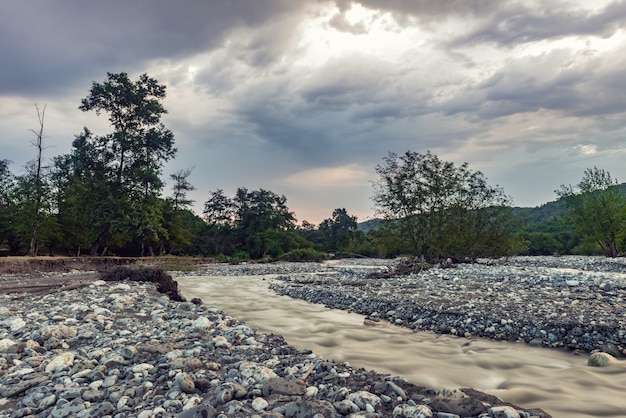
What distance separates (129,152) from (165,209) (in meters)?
9.89

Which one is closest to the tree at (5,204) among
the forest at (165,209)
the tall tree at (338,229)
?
the forest at (165,209)

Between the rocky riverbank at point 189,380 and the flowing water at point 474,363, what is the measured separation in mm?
667

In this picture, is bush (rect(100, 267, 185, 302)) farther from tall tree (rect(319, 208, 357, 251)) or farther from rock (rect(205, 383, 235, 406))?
tall tree (rect(319, 208, 357, 251))

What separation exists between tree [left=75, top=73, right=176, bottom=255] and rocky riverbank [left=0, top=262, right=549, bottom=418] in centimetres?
2407

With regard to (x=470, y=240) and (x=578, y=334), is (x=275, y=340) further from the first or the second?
(x=470, y=240)

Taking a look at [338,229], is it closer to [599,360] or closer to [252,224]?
[252,224]

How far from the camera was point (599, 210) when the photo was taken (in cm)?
3183

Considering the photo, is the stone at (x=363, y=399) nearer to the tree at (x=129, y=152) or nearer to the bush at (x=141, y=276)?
the bush at (x=141, y=276)

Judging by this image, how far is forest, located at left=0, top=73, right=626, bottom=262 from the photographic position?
21.8 metres

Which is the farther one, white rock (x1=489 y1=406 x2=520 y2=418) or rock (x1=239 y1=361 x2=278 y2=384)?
rock (x1=239 y1=361 x2=278 y2=384)

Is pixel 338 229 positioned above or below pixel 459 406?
above

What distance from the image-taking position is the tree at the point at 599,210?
3108cm

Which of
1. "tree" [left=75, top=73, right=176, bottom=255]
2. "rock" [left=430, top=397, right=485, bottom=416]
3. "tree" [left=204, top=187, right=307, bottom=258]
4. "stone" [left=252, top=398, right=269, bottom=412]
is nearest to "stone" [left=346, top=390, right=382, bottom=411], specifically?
"rock" [left=430, top=397, right=485, bottom=416]

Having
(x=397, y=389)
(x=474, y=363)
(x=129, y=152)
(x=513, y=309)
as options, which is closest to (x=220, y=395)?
(x=397, y=389)
